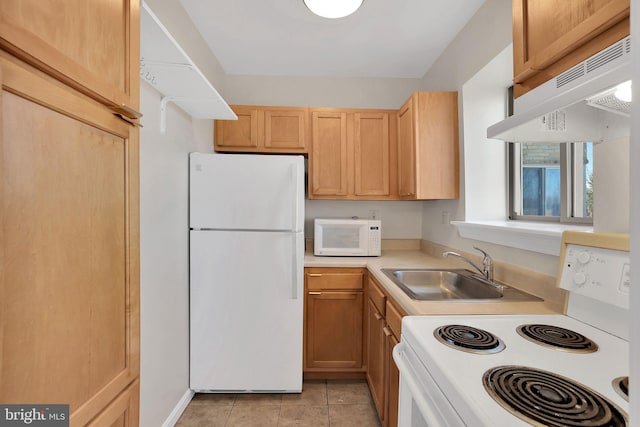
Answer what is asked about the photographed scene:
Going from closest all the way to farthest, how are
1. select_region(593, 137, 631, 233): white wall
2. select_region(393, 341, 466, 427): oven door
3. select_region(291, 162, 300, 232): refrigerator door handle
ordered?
select_region(393, 341, 466, 427): oven door
select_region(593, 137, 631, 233): white wall
select_region(291, 162, 300, 232): refrigerator door handle

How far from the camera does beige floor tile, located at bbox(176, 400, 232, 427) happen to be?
1896 millimetres

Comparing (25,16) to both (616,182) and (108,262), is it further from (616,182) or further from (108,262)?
(616,182)

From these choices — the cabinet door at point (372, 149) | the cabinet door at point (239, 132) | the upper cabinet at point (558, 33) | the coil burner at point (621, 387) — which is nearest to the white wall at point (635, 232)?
the coil burner at point (621, 387)

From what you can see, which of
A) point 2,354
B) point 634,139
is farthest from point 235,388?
point 634,139

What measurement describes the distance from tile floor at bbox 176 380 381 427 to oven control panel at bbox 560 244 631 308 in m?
1.47

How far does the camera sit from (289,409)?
2.03 meters

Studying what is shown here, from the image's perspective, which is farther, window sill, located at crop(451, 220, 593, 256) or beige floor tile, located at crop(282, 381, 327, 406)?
beige floor tile, located at crop(282, 381, 327, 406)

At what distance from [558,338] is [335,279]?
1.53 m

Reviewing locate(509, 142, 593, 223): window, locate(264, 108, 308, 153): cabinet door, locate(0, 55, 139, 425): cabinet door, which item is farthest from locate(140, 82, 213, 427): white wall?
locate(509, 142, 593, 223): window

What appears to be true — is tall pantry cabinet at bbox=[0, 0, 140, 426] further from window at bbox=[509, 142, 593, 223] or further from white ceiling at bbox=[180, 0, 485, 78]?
window at bbox=[509, 142, 593, 223]

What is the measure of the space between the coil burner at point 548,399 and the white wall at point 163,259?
152cm

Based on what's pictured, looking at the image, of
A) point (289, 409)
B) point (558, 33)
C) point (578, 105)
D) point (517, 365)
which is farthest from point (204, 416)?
point (558, 33)

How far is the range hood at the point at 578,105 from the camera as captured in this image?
2.23ft

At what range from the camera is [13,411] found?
50 cm
